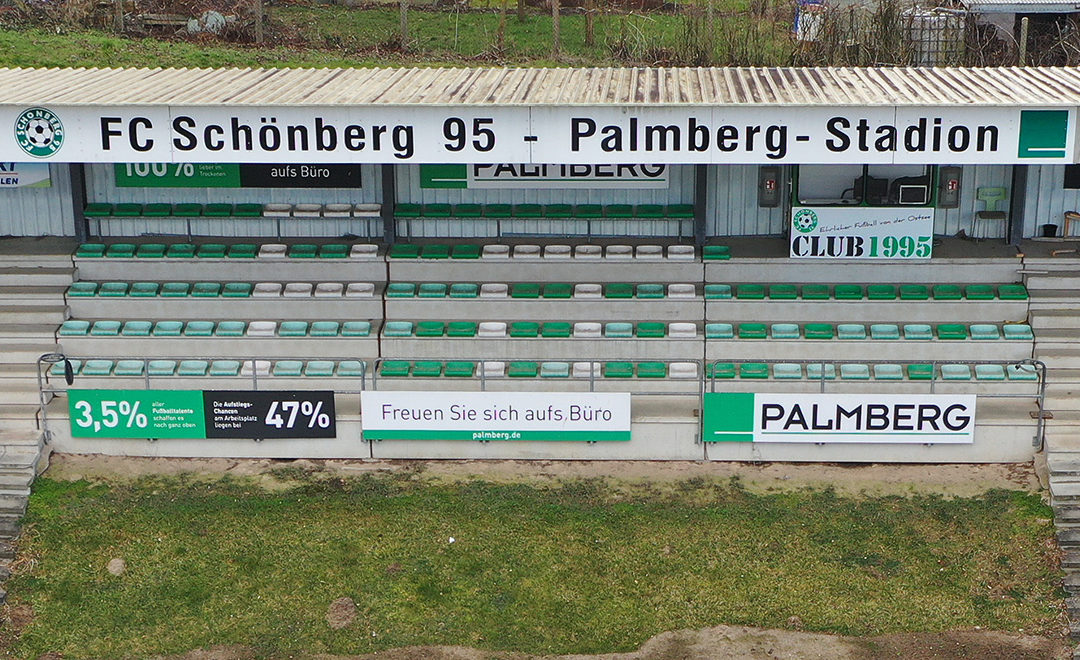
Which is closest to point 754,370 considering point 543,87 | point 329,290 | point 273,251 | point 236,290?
point 543,87

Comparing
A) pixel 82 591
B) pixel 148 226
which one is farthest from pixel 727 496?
pixel 148 226

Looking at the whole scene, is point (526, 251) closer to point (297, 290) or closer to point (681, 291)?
point (681, 291)

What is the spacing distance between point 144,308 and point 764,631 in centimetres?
1256

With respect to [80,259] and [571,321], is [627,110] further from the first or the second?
[80,259]

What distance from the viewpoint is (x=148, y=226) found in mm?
24172

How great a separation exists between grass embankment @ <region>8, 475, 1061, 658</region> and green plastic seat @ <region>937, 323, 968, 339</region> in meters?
3.31

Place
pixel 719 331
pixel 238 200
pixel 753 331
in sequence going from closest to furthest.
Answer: pixel 753 331 < pixel 719 331 < pixel 238 200

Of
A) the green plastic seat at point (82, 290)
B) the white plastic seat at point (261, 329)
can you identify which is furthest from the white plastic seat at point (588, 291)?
the green plastic seat at point (82, 290)

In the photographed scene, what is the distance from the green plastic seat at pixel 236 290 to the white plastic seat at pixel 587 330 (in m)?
5.99

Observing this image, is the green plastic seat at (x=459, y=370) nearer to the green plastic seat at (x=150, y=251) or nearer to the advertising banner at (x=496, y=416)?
the advertising banner at (x=496, y=416)

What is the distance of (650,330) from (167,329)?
8.45m

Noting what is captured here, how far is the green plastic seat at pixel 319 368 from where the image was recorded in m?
21.0

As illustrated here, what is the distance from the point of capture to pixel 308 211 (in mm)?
23906

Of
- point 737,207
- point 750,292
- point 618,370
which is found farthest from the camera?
point 737,207
